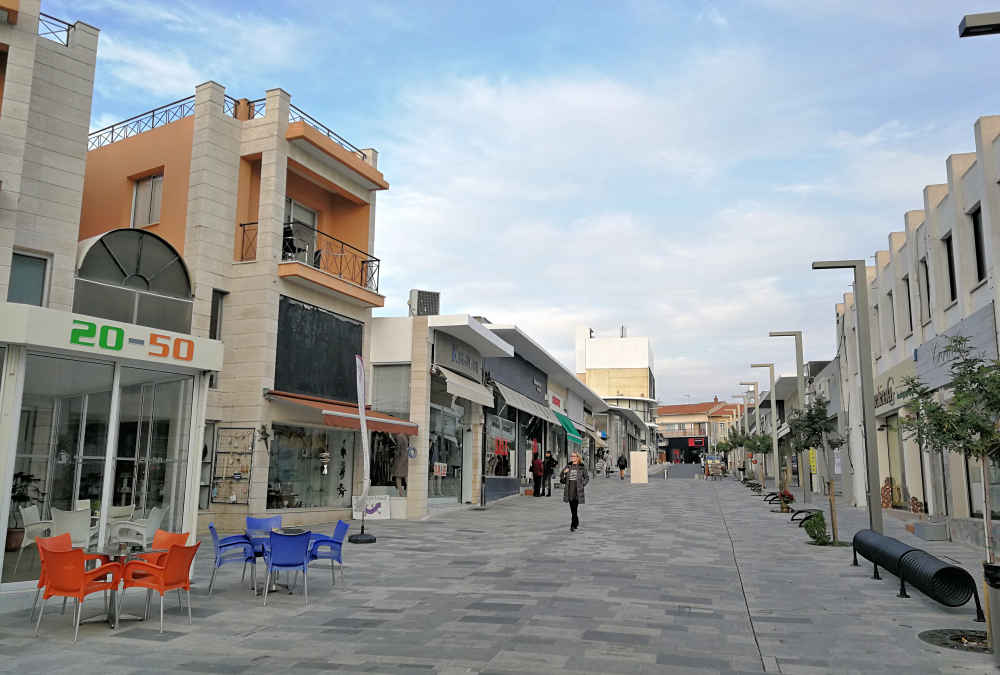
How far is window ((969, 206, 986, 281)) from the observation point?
49.8ft

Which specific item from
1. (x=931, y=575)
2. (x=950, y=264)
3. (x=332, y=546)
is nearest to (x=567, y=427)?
(x=950, y=264)

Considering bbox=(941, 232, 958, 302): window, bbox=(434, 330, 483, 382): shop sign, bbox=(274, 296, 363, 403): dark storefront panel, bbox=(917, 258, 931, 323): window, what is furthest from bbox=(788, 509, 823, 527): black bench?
bbox=(274, 296, 363, 403): dark storefront panel

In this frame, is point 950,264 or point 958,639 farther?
point 950,264

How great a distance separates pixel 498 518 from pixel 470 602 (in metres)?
11.9

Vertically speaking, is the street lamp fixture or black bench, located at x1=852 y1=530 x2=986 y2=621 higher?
the street lamp fixture

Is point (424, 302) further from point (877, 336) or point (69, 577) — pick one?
point (69, 577)

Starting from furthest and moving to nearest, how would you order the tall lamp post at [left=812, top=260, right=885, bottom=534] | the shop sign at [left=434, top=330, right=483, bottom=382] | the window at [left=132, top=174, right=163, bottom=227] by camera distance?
the shop sign at [left=434, top=330, right=483, bottom=382], the window at [left=132, top=174, right=163, bottom=227], the tall lamp post at [left=812, top=260, right=885, bottom=534]

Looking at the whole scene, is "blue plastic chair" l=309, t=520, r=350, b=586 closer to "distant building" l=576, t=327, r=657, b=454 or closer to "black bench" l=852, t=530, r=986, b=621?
"black bench" l=852, t=530, r=986, b=621

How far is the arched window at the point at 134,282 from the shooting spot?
11.4 metres

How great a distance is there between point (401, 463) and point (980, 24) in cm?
1729

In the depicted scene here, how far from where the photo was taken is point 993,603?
6.45 meters

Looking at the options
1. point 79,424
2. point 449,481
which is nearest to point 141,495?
point 79,424

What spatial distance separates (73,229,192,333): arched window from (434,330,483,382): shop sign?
9773mm

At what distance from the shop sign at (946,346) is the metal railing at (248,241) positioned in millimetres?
14582
